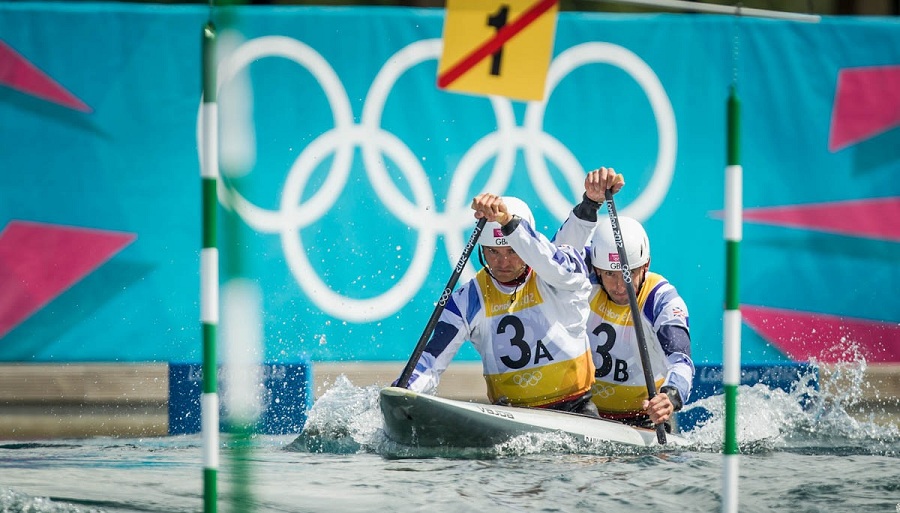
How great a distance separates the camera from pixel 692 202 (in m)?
9.24

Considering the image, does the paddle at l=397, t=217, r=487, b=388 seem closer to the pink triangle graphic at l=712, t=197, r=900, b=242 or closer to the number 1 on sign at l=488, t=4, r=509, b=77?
the number 1 on sign at l=488, t=4, r=509, b=77

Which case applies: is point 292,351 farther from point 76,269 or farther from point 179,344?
point 76,269

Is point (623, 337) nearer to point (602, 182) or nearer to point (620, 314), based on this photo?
point (620, 314)

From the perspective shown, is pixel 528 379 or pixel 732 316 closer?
pixel 732 316

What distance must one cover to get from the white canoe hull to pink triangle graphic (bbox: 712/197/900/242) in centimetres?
288

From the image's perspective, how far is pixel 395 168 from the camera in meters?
9.14

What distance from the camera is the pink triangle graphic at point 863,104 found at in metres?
9.27

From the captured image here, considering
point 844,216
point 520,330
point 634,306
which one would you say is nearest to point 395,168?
point 520,330

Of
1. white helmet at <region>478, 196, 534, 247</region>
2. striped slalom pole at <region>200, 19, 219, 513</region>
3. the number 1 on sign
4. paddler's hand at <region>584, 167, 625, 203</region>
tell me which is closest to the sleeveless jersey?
paddler's hand at <region>584, 167, 625, 203</region>

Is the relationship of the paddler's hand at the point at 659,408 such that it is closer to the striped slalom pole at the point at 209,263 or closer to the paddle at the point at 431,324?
the paddle at the point at 431,324

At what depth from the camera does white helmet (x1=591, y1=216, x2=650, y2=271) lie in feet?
25.1

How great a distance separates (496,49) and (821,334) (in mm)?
4983

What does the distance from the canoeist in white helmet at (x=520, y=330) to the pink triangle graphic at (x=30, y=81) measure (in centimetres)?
322

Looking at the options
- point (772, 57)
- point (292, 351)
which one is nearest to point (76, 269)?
point (292, 351)
